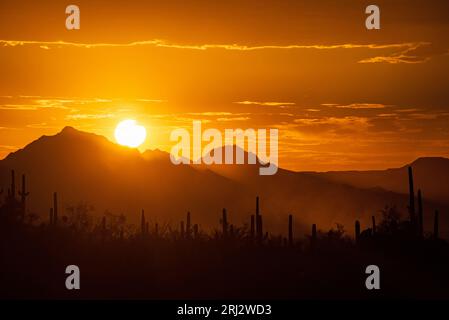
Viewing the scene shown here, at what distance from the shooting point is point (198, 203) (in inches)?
7603

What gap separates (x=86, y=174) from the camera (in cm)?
19725

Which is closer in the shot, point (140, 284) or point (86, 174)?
point (140, 284)

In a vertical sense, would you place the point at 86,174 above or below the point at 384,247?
above

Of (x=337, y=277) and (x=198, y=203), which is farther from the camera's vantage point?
(x=198, y=203)
